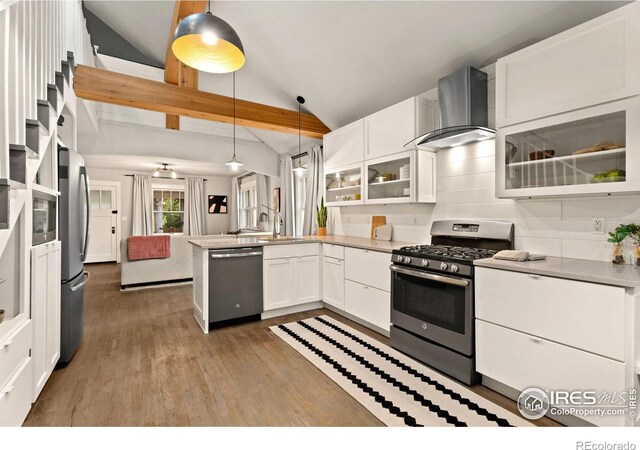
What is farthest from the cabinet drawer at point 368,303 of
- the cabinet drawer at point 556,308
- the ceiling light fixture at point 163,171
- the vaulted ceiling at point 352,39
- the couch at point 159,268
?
the ceiling light fixture at point 163,171

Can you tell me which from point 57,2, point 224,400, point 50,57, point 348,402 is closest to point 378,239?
point 348,402

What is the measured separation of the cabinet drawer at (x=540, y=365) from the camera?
1.55 m

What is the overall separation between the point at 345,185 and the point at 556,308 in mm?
2774

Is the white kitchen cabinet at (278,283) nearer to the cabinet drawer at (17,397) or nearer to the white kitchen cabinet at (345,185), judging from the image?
the white kitchen cabinet at (345,185)

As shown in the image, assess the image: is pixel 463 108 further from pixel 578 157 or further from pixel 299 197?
pixel 299 197

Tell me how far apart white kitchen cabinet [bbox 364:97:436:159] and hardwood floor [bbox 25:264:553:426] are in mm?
1952

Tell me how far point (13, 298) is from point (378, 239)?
3.18 metres

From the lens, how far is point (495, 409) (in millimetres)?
1888

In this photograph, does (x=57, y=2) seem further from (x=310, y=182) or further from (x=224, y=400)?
(x=310, y=182)

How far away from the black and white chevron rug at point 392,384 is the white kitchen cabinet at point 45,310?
1751mm

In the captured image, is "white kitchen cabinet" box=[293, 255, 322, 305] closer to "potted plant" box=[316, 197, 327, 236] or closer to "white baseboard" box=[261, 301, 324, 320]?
"white baseboard" box=[261, 301, 324, 320]

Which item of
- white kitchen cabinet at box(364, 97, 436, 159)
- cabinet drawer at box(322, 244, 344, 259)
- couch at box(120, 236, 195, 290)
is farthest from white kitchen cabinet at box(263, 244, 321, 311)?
couch at box(120, 236, 195, 290)

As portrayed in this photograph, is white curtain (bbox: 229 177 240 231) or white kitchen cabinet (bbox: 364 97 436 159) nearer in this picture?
white kitchen cabinet (bbox: 364 97 436 159)

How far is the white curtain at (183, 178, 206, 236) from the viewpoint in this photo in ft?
28.7
